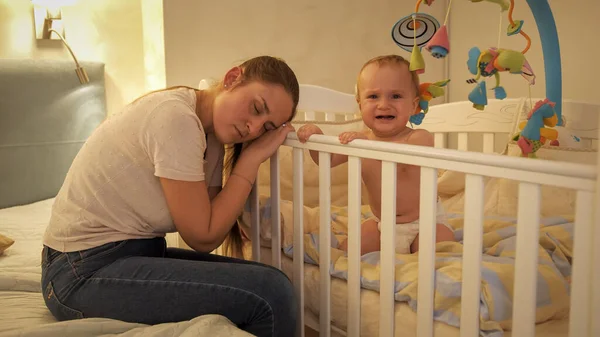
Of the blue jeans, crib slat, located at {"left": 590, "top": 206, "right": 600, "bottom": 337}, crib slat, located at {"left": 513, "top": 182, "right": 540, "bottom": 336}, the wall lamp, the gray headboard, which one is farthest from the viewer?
the wall lamp

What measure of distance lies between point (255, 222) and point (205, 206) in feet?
0.93

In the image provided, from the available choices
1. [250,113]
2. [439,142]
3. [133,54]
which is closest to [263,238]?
[250,113]

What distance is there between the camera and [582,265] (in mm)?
758

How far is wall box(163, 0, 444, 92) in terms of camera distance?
2.13 m

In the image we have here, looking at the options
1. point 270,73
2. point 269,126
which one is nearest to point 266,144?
point 269,126

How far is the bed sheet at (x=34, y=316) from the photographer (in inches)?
39.4

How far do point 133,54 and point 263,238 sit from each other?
1306 millimetres

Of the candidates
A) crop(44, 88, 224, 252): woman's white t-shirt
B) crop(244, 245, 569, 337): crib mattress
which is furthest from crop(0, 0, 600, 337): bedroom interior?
crop(44, 88, 224, 252): woman's white t-shirt

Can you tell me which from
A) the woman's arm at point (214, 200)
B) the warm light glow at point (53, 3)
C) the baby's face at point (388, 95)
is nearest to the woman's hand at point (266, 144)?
the woman's arm at point (214, 200)

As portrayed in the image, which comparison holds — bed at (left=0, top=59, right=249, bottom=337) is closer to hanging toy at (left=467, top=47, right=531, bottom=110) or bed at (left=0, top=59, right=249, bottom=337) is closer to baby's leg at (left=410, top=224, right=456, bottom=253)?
baby's leg at (left=410, top=224, right=456, bottom=253)

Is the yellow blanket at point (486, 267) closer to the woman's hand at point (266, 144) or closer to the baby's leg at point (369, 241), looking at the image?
the baby's leg at point (369, 241)

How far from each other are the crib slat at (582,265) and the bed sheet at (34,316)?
534 millimetres

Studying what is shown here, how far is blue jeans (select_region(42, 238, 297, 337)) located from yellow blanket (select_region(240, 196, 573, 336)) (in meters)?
0.21

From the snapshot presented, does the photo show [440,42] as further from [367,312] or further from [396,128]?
[367,312]
